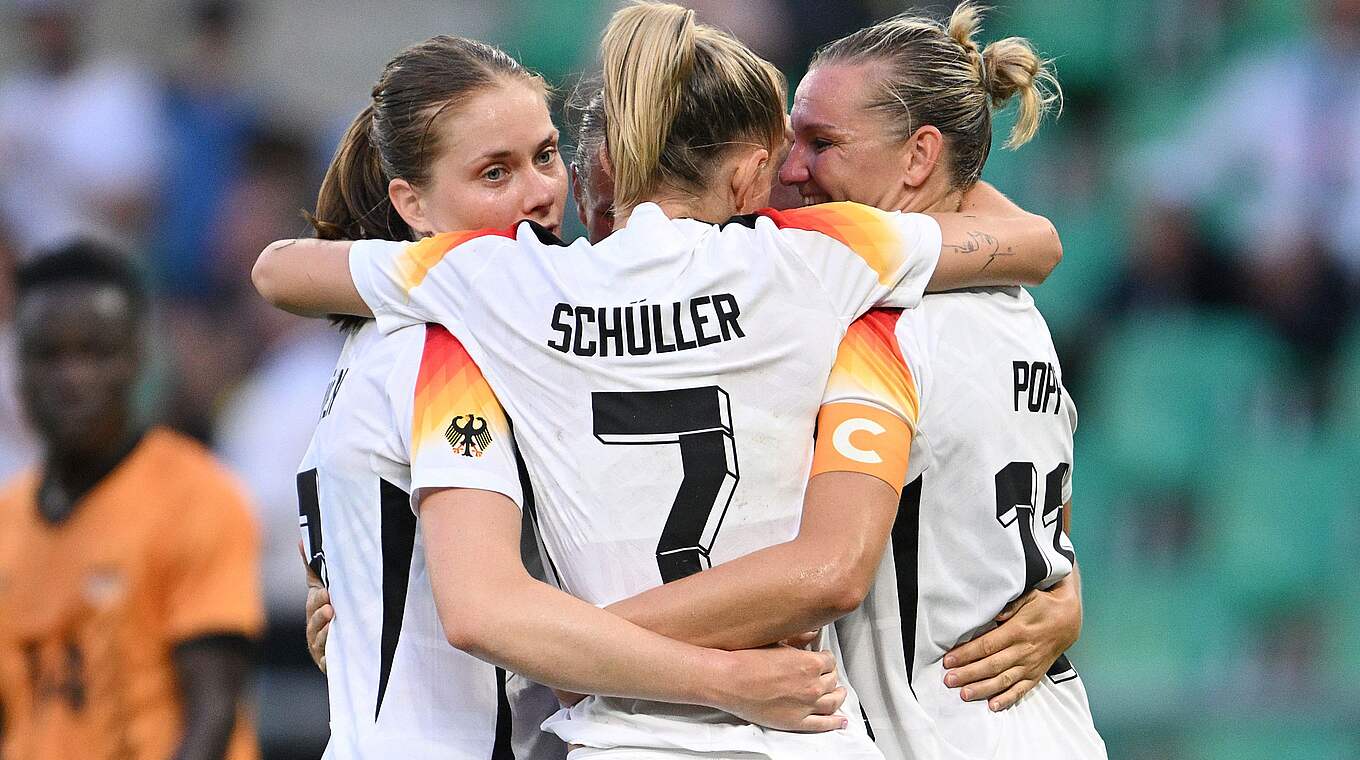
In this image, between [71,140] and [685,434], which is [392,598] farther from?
[71,140]

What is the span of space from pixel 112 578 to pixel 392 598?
229cm

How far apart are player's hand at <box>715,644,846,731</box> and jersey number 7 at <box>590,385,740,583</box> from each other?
0.79 feet

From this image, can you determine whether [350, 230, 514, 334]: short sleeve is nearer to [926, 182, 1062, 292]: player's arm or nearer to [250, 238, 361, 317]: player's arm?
[250, 238, 361, 317]: player's arm

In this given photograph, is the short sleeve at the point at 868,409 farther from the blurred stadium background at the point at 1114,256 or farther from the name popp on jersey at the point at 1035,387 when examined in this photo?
the blurred stadium background at the point at 1114,256

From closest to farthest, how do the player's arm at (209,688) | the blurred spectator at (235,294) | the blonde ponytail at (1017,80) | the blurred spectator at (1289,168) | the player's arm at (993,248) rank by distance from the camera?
the player's arm at (993,248) < the blonde ponytail at (1017,80) < the player's arm at (209,688) < the blurred spectator at (1289,168) < the blurred spectator at (235,294)

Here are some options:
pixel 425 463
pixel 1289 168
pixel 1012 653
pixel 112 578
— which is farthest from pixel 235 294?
pixel 1012 653

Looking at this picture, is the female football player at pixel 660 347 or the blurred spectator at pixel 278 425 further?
the blurred spectator at pixel 278 425

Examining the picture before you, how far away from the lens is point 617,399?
2.69 m

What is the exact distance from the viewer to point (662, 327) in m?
2.68

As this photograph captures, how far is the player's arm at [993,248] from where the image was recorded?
2938 mm

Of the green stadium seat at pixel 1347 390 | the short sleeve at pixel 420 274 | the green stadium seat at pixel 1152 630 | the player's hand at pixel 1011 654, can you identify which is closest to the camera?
the short sleeve at pixel 420 274

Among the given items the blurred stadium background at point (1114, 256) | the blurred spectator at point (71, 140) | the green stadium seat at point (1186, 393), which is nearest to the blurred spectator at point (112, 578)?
the blurred stadium background at point (1114, 256)

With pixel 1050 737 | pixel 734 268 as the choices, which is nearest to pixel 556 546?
pixel 734 268

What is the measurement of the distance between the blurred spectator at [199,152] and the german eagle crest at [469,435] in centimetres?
612
